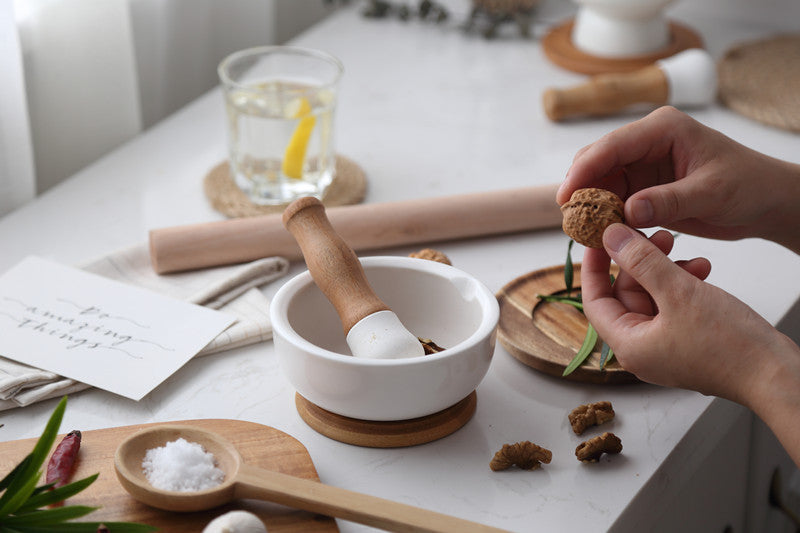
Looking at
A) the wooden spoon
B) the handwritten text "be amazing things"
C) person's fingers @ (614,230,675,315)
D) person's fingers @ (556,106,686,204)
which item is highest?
person's fingers @ (556,106,686,204)

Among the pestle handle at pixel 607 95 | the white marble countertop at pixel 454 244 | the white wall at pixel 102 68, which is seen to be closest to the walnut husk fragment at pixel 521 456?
the white marble countertop at pixel 454 244

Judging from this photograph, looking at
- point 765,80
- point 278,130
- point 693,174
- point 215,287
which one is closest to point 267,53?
point 278,130

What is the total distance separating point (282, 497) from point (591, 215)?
0.36m

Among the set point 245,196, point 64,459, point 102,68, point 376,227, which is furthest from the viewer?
point 102,68

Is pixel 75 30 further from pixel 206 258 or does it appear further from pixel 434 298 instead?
pixel 434 298

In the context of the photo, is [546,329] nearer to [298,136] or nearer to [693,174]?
[693,174]

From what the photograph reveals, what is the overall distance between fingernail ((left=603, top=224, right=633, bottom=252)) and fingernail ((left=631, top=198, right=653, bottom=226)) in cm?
3

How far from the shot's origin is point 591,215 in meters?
0.82

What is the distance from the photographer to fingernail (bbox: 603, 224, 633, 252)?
79 centimetres

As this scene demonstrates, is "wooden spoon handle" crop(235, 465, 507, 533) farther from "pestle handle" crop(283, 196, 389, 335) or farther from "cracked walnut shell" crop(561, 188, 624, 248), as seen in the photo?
"cracked walnut shell" crop(561, 188, 624, 248)

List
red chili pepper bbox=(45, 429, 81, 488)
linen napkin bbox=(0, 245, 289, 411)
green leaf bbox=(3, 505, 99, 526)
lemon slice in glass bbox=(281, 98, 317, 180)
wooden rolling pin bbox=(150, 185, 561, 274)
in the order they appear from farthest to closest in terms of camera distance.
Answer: lemon slice in glass bbox=(281, 98, 317, 180) < wooden rolling pin bbox=(150, 185, 561, 274) < linen napkin bbox=(0, 245, 289, 411) < red chili pepper bbox=(45, 429, 81, 488) < green leaf bbox=(3, 505, 99, 526)

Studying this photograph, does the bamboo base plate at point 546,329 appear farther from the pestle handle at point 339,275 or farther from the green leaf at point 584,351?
the pestle handle at point 339,275

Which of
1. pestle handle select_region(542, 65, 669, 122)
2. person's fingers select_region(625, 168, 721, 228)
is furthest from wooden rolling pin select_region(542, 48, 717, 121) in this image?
person's fingers select_region(625, 168, 721, 228)

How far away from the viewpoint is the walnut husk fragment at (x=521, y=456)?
0.77m
